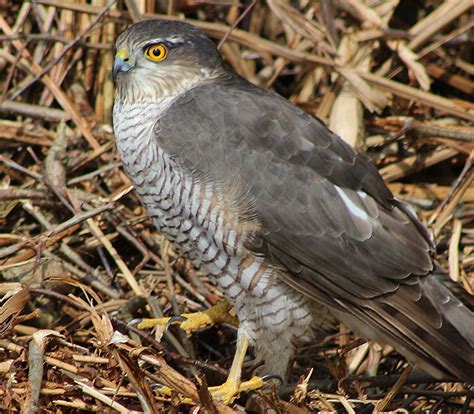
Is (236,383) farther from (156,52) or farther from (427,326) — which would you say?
(156,52)

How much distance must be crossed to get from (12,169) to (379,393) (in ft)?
7.97

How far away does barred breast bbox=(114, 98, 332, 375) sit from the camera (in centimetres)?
436

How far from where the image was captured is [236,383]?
4.56m

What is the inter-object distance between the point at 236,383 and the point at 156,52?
168cm

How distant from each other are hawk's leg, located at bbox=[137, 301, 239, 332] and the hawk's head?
3.68ft

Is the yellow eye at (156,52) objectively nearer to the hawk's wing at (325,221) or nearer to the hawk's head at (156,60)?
the hawk's head at (156,60)

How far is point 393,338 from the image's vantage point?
435cm

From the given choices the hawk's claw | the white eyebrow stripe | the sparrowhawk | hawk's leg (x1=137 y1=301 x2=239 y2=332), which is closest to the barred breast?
the sparrowhawk

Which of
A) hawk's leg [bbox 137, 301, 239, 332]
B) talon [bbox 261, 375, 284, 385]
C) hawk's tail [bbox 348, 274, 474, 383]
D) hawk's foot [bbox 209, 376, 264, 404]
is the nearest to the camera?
hawk's tail [bbox 348, 274, 474, 383]

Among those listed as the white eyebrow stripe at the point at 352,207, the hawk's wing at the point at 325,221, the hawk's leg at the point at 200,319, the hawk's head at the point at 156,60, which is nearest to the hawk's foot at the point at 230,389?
the hawk's leg at the point at 200,319

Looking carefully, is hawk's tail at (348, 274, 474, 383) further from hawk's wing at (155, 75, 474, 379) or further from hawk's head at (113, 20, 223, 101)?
hawk's head at (113, 20, 223, 101)

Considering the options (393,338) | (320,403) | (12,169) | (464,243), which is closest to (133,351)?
(320,403)

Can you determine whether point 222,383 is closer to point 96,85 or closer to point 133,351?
point 133,351

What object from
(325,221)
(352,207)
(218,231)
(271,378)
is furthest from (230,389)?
(352,207)
